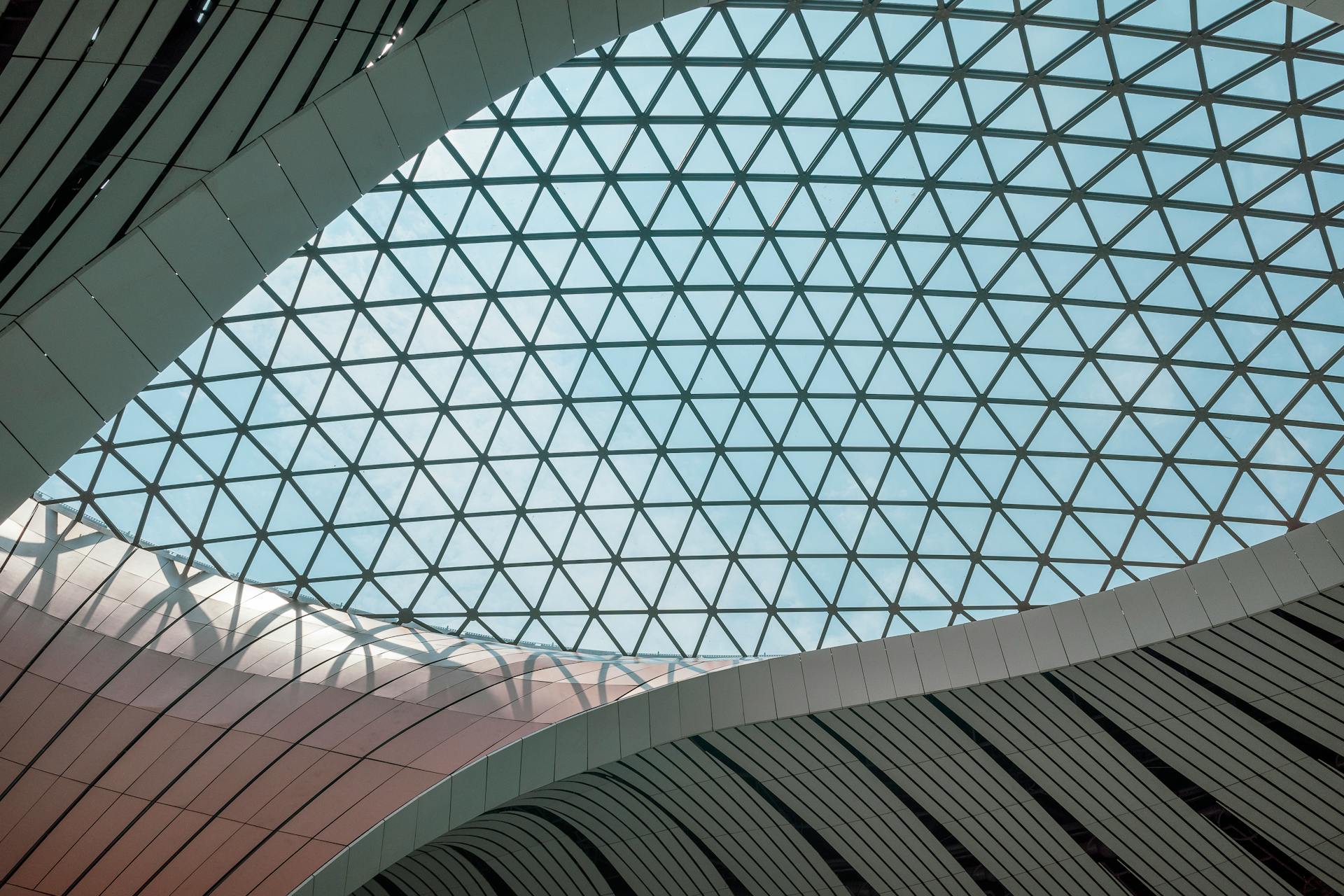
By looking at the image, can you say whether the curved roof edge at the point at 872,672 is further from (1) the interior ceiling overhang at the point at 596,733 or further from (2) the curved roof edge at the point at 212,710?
(2) the curved roof edge at the point at 212,710

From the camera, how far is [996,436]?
2652cm

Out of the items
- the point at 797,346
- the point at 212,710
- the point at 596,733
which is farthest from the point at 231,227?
the point at 797,346

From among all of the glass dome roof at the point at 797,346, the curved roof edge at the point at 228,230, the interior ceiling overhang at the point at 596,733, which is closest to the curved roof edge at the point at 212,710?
the interior ceiling overhang at the point at 596,733

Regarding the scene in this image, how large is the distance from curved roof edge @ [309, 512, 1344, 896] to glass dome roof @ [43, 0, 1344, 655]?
5.02 meters

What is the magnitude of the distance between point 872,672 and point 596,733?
6964mm

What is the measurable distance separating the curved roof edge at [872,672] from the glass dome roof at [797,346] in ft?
16.5

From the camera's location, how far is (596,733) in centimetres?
2334

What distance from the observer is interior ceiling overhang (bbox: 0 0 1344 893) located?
19.9 m

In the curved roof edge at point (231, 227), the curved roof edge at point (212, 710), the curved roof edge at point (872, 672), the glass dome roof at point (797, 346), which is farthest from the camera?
the glass dome roof at point (797, 346)

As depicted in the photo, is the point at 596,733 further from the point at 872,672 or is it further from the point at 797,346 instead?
the point at 797,346

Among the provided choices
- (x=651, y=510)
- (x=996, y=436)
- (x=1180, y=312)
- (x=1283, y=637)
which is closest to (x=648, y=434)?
(x=651, y=510)

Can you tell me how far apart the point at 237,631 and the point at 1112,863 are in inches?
942

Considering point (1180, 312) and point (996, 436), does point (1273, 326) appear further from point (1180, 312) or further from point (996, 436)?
point (996, 436)

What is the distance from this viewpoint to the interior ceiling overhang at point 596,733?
65.3 feet
